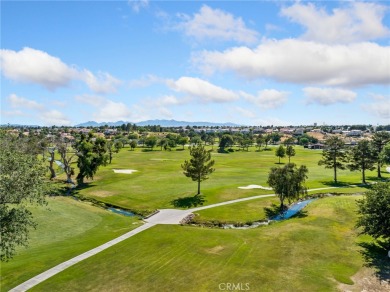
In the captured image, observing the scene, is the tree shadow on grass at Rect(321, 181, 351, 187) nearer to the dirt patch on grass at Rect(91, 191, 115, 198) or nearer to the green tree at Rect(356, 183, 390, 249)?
the green tree at Rect(356, 183, 390, 249)

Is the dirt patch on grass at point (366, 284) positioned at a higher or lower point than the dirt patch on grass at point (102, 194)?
lower

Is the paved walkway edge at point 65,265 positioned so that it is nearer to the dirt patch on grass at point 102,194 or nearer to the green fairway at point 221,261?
the green fairway at point 221,261

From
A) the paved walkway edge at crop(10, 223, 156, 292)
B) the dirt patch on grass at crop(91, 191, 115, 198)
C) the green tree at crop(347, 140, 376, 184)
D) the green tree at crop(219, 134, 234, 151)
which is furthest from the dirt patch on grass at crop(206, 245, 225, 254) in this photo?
the green tree at crop(219, 134, 234, 151)

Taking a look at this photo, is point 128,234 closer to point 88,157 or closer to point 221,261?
point 221,261

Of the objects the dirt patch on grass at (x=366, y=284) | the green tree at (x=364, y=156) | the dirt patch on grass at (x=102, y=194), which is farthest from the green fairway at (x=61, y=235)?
the green tree at (x=364, y=156)

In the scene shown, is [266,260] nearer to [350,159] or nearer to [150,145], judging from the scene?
[350,159]

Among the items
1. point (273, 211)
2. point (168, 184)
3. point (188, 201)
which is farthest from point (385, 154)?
point (168, 184)
